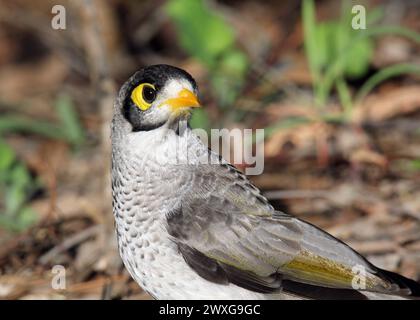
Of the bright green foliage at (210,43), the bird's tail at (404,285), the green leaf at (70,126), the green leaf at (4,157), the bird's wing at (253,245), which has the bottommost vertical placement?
the bird's tail at (404,285)

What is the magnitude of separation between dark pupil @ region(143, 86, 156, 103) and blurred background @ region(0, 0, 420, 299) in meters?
1.66

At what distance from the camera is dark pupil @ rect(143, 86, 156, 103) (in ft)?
14.0

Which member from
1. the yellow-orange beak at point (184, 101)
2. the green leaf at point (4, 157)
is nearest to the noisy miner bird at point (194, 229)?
the yellow-orange beak at point (184, 101)

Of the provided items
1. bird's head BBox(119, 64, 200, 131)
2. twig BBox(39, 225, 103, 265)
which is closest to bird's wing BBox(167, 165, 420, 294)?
bird's head BBox(119, 64, 200, 131)

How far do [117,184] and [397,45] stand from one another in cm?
501

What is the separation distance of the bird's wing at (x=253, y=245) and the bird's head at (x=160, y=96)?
0.44 m

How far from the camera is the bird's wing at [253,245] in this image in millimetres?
4234

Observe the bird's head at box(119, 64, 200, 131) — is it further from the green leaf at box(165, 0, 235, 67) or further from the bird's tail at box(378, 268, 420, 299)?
the green leaf at box(165, 0, 235, 67)

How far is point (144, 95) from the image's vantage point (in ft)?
14.1

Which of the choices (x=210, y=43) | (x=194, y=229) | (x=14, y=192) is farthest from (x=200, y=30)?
(x=194, y=229)

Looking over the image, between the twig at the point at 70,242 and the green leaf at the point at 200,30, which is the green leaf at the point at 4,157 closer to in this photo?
the twig at the point at 70,242

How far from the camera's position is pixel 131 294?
532 cm

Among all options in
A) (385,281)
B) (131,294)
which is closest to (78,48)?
(131,294)

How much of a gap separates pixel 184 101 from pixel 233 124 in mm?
3132
